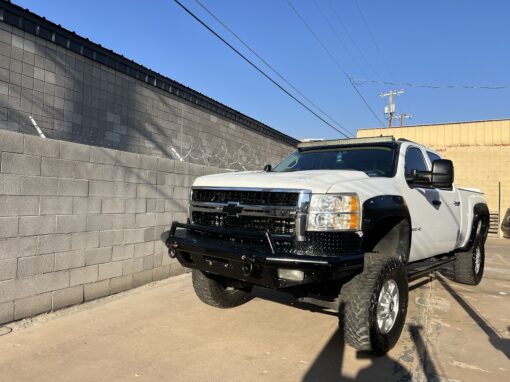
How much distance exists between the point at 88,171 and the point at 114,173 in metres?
0.44

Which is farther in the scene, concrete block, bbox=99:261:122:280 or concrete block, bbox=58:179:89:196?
concrete block, bbox=99:261:122:280

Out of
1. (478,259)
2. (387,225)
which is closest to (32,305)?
(387,225)

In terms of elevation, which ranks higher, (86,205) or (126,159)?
(126,159)

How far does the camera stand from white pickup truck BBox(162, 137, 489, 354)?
11.4 feet

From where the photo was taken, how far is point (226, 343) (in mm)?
4105

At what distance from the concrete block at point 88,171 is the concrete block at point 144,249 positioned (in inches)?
47.8

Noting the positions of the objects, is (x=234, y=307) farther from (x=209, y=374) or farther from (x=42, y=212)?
(x=42, y=212)

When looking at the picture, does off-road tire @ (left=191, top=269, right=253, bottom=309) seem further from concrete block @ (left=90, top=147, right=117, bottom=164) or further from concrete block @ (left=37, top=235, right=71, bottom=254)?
concrete block @ (left=90, top=147, right=117, bottom=164)

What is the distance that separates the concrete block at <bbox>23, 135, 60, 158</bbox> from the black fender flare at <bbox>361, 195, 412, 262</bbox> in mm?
3337

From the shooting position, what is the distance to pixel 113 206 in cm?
555

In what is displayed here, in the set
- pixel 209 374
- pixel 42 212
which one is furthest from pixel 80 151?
pixel 209 374

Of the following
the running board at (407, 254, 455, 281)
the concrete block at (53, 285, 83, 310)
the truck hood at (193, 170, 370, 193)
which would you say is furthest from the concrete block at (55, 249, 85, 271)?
the running board at (407, 254, 455, 281)

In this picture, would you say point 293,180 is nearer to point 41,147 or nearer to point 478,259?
point 41,147

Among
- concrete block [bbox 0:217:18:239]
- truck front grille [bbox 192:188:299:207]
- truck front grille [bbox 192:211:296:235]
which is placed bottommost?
concrete block [bbox 0:217:18:239]
